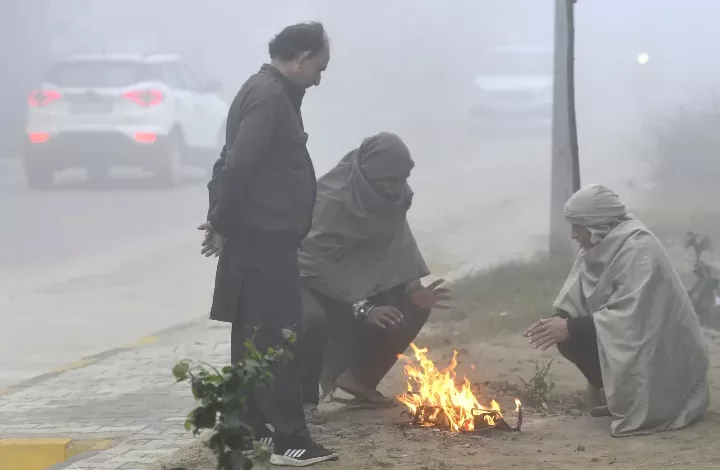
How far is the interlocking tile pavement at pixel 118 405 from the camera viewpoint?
4.96 m

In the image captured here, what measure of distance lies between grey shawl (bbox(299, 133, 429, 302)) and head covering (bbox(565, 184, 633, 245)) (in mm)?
887

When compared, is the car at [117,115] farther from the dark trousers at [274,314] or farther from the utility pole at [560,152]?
the dark trousers at [274,314]

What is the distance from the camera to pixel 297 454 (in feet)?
14.4

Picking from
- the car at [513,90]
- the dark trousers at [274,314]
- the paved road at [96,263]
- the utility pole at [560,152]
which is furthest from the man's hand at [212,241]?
the car at [513,90]

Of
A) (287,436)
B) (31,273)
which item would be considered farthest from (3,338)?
(287,436)

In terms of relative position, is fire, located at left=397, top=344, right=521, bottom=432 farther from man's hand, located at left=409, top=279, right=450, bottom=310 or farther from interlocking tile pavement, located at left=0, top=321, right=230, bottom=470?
interlocking tile pavement, located at left=0, top=321, right=230, bottom=470

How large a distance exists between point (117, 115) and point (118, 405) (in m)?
5.17

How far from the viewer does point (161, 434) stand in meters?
5.21

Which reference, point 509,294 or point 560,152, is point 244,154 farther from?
point 560,152

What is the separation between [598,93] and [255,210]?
8.68 meters

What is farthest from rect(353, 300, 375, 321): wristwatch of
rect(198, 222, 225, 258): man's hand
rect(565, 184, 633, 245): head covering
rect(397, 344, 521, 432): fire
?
rect(565, 184, 633, 245): head covering

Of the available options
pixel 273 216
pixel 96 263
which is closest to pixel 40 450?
pixel 273 216

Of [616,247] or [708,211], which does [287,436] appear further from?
[708,211]

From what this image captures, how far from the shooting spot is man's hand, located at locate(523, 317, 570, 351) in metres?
4.86
